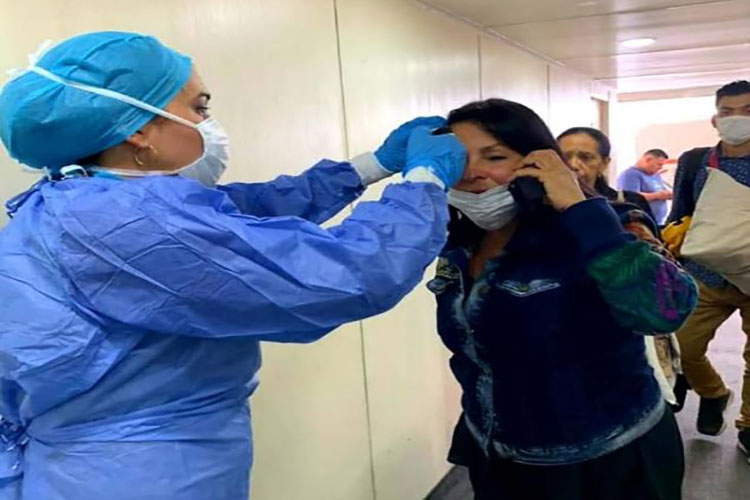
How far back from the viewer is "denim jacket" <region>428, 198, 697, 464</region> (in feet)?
4.18

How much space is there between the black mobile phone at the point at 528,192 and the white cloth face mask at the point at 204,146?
1.81 ft

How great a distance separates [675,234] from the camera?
2.82 metres

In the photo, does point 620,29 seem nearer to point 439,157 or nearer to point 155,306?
point 439,157

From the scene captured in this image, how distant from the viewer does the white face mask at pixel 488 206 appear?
140 centimetres

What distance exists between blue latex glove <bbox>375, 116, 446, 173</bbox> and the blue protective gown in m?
0.34

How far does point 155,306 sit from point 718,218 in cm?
235

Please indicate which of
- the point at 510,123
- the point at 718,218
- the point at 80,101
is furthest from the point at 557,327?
the point at 718,218

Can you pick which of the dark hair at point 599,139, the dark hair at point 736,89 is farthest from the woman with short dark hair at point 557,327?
the dark hair at point 736,89

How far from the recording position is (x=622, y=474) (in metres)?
1.39

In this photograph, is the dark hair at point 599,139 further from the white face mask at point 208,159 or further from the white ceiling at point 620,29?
the white face mask at point 208,159

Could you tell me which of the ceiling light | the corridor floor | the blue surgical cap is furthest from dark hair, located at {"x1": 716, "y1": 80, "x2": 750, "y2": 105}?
the blue surgical cap

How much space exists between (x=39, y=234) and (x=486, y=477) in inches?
40.3

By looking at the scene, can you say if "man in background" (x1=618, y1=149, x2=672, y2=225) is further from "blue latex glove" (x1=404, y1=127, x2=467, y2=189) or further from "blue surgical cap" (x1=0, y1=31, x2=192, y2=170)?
"blue surgical cap" (x1=0, y1=31, x2=192, y2=170)

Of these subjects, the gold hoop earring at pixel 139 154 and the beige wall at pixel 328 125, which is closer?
the gold hoop earring at pixel 139 154
